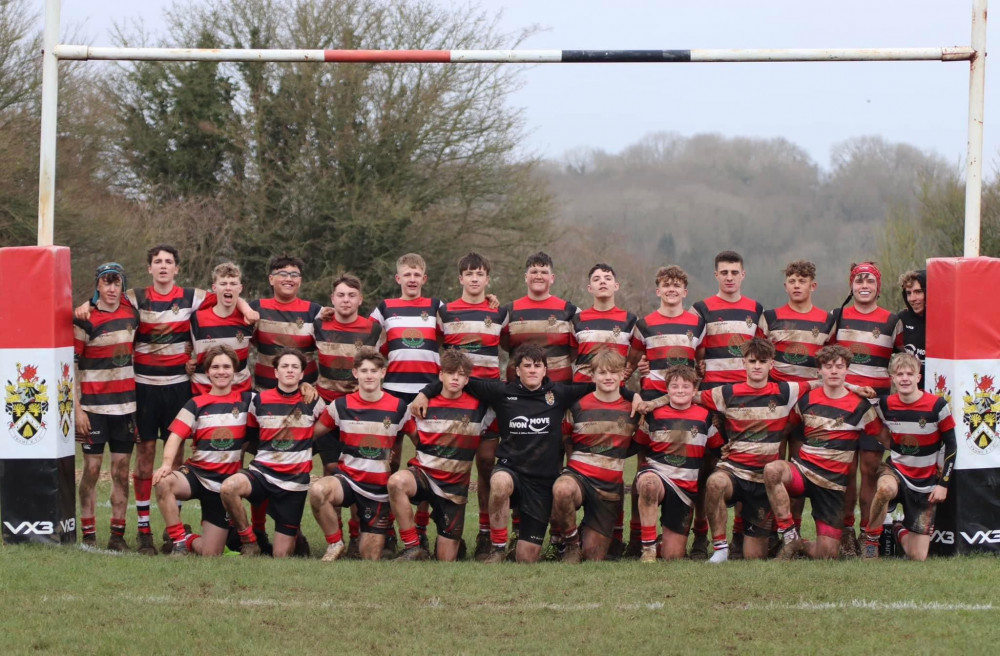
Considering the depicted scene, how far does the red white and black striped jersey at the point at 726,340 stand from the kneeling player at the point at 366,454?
2048 mm

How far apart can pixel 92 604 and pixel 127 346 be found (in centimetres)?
236

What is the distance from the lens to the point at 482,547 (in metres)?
7.56

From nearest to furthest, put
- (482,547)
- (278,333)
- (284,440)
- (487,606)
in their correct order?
(487,606), (284,440), (482,547), (278,333)

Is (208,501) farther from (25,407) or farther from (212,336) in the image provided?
(25,407)

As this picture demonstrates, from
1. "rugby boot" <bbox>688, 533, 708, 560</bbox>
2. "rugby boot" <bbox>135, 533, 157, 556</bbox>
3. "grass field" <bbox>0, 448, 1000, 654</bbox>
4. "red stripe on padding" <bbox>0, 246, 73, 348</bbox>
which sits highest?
"red stripe on padding" <bbox>0, 246, 73, 348</bbox>

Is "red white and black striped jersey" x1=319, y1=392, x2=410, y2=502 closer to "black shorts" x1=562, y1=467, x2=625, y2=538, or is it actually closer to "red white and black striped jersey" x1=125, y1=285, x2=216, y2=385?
"black shorts" x1=562, y1=467, x2=625, y2=538

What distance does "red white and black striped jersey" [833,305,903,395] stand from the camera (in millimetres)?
7629

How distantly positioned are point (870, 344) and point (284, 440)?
390 cm

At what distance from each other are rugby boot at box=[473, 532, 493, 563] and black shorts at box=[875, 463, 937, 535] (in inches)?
99.4

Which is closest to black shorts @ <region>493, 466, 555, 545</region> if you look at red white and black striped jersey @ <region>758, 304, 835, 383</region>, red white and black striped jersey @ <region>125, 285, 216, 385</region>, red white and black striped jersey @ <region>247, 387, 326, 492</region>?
red white and black striped jersey @ <region>247, 387, 326, 492</region>

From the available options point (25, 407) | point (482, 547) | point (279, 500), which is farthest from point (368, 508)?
point (25, 407)

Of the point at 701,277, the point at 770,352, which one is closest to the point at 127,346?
the point at 770,352

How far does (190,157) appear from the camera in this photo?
78.3 feet

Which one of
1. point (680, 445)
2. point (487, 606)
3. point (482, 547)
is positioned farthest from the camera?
point (482, 547)
